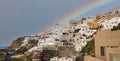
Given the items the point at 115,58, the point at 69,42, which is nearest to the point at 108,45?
the point at 115,58

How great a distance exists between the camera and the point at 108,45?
21.2 meters

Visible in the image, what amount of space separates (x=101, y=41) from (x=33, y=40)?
76.9 metres

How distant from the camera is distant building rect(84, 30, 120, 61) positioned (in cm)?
1672

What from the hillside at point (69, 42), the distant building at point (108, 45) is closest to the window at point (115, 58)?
the distant building at point (108, 45)

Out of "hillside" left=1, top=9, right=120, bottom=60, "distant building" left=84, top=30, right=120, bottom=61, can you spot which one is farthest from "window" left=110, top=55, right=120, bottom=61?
"hillside" left=1, top=9, right=120, bottom=60

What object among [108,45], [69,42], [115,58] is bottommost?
[115,58]

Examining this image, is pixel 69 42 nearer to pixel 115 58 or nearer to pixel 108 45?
pixel 108 45

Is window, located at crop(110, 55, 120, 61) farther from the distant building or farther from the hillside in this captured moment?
the hillside

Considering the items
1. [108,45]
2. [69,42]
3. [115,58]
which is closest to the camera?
[115,58]

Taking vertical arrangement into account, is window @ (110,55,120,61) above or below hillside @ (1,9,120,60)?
below

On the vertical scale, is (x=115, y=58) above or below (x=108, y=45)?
Result: below

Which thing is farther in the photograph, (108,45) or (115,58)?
(108,45)

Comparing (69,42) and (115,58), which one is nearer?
(115,58)

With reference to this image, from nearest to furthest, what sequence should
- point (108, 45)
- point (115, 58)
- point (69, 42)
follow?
point (115, 58) → point (108, 45) → point (69, 42)
